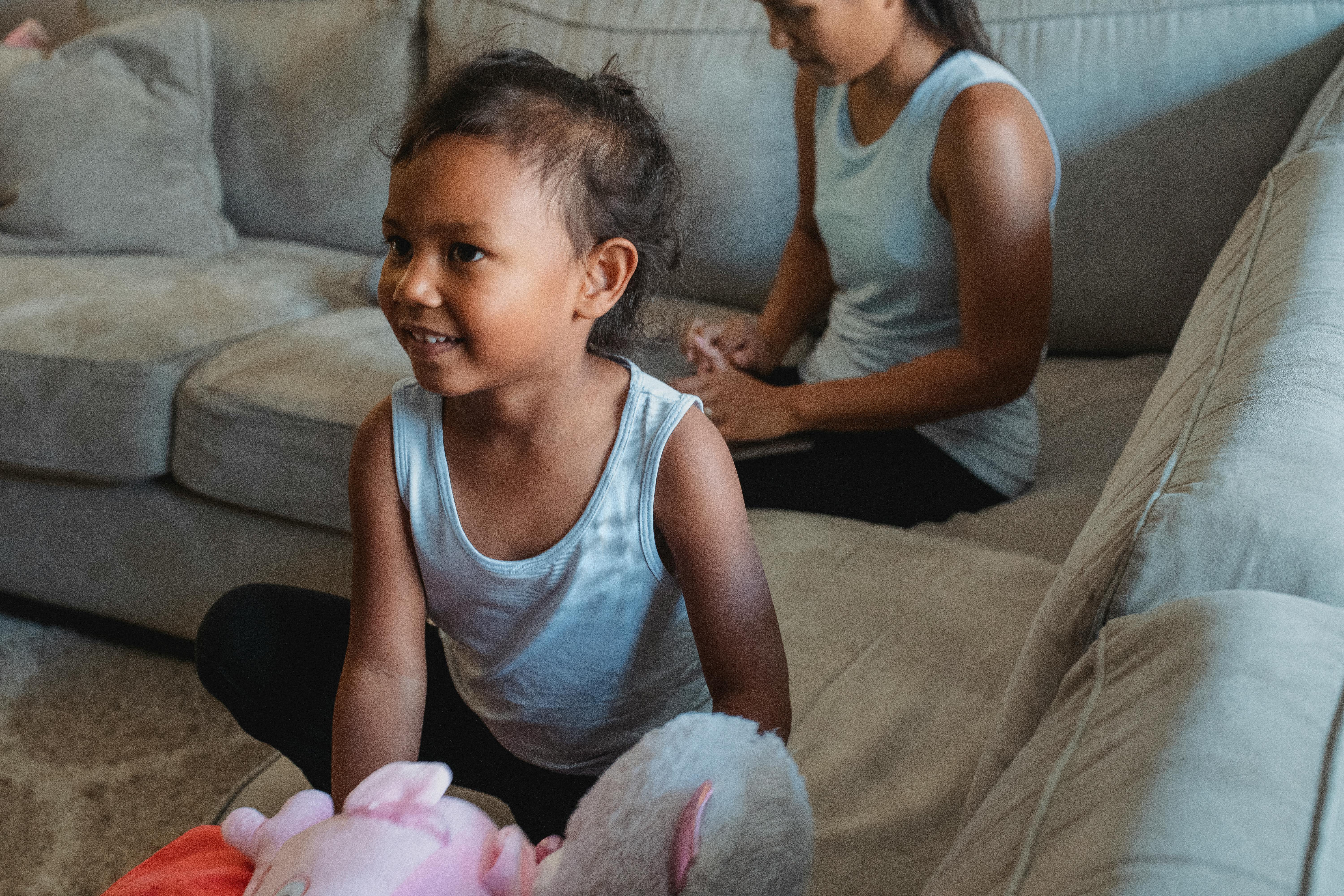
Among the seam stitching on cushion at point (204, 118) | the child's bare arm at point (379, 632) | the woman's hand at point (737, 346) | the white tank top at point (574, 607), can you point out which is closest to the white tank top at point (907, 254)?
the woman's hand at point (737, 346)

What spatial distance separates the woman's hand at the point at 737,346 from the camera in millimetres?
1380

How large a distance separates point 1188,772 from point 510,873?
0.33m

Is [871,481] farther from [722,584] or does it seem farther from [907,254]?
[722,584]

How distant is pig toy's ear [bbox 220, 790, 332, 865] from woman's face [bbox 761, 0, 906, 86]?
32.4 inches

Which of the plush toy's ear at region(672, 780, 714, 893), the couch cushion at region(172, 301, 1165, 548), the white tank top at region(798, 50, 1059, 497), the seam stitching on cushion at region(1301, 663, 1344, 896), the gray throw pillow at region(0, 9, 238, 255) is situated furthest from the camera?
the gray throw pillow at region(0, 9, 238, 255)

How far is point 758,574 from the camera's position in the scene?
2.38 feet

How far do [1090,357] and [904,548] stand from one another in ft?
2.17

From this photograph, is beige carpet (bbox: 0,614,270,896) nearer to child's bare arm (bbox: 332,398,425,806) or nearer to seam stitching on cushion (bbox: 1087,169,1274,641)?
child's bare arm (bbox: 332,398,425,806)

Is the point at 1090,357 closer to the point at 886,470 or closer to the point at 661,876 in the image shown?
the point at 886,470

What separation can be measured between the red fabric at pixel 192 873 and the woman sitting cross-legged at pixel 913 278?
0.67 meters

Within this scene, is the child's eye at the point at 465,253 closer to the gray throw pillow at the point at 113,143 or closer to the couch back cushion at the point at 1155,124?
the couch back cushion at the point at 1155,124

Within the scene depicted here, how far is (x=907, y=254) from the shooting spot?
1.20m

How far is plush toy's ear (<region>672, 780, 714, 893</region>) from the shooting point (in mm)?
429

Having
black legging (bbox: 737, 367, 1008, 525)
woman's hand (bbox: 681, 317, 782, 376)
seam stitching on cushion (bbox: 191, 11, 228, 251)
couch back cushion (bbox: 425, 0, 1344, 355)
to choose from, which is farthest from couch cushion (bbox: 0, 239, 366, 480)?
black legging (bbox: 737, 367, 1008, 525)
